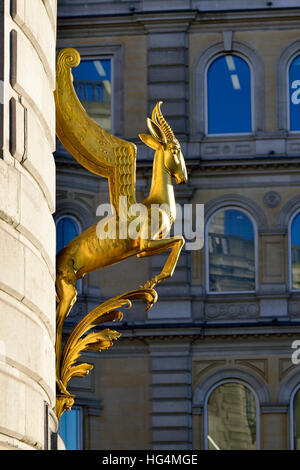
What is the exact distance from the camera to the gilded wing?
386 inches

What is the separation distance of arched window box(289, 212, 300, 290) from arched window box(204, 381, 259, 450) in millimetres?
2709

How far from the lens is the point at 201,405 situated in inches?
1422

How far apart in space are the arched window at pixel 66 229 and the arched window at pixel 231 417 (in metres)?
4.83

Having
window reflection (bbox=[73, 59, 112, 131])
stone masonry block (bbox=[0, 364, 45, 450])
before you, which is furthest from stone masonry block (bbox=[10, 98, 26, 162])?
window reflection (bbox=[73, 59, 112, 131])

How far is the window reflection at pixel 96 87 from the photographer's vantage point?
37.3 metres

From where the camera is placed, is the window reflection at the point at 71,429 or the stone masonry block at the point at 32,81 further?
the window reflection at the point at 71,429

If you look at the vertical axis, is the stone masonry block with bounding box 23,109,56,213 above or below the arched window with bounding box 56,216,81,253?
below

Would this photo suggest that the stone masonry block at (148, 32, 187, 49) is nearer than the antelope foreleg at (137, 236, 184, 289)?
No

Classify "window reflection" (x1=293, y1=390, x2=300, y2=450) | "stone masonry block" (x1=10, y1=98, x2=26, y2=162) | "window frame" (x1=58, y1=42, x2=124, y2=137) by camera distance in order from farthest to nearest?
"window frame" (x1=58, y1=42, x2=124, y2=137) < "window reflection" (x1=293, y1=390, x2=300, y2=450) < "stone masonry block" (x1=10, y1=98, x2=26, y2=162)

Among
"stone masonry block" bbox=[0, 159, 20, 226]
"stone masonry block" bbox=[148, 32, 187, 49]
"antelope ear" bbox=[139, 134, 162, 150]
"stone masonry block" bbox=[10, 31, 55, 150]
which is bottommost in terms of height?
"stone masonry block" bbox=[0, 159, 20, 226]

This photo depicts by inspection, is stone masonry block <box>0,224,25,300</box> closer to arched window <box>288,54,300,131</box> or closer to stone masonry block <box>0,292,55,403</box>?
stone masonry block <box>0,292,55,403</box>

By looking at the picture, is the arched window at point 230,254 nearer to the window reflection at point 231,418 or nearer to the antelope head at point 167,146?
the window reflection at point 231,418

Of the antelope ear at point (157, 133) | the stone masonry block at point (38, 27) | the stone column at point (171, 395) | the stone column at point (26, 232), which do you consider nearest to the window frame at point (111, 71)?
the stone column at point (171, 395)
